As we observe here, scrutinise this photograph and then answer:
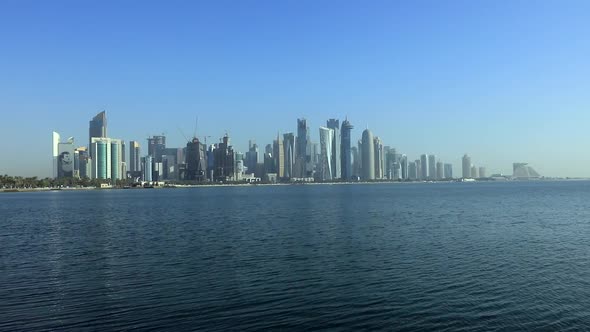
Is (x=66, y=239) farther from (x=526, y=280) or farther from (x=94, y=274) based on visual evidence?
(x=526, y=280)

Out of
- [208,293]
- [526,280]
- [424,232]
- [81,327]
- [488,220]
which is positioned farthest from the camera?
[488,220]

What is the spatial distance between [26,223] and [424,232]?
6076cm

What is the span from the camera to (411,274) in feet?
112

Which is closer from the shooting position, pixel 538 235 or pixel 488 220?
pixel 538 235

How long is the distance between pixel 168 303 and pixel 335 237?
29.6 meters

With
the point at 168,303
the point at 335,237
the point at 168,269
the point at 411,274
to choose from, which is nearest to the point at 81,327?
the point at 168,303

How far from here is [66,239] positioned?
186 ft

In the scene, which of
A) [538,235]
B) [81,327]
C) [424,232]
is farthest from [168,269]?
[538,235]

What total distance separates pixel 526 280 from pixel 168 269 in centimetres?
2393

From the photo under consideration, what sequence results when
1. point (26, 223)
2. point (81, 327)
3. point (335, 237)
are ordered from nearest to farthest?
point (81, 327), point (335, 237), point (26, 223)

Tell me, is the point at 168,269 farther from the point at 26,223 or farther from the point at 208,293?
the point at 26,223

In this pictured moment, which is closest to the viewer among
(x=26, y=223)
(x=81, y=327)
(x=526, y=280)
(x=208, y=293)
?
(x=81, y=327)

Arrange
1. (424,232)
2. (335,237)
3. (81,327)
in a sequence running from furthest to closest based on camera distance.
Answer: (424,232) < (335,237) < (81,327)

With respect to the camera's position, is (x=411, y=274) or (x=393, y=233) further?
(x=393, y=233)
